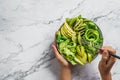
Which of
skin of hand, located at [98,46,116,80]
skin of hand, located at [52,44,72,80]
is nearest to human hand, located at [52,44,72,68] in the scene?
skin of hand, located at [52,44,72,80]

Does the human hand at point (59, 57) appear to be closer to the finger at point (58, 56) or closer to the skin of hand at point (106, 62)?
the finger at point (58, 56)

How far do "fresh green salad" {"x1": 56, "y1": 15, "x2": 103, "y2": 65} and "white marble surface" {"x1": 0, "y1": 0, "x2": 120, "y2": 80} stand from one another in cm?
6

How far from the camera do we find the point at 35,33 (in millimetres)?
934

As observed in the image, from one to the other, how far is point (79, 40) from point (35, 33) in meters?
0.16

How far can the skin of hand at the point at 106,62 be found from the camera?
2.84 feet

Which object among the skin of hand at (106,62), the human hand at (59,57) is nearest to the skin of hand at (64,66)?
the human hand at (59,57)

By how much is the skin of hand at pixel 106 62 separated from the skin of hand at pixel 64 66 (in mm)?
114

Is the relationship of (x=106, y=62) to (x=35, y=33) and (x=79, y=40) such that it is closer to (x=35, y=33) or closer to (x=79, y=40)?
(x=79, y=40)

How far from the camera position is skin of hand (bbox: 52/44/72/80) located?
0.91 metres

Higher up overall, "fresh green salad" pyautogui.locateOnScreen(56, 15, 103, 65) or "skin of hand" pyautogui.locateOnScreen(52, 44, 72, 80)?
"fresh green salad" pyautogui.locateOnScreen(56, 15, 103, 65)

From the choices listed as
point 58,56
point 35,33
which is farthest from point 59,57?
point 35,33

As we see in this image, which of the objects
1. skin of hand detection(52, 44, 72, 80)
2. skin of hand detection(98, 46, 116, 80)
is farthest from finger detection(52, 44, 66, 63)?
skin of hand detection(98, 46, 116, 80)

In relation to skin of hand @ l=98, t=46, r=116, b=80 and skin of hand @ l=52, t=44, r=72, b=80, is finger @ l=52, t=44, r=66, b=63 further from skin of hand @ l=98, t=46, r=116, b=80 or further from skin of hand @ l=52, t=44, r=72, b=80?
skin of hand @ l=98, t=46, r=116, b=80

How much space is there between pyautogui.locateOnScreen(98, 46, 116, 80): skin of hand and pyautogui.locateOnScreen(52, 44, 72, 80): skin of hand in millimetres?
114
